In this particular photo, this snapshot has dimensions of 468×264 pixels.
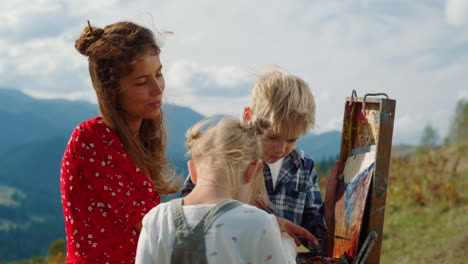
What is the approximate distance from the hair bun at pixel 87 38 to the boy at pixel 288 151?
1.00 m

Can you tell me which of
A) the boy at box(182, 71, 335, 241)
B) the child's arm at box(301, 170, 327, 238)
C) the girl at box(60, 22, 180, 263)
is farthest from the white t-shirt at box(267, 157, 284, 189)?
the girl at box(60, 22, 180, 263)

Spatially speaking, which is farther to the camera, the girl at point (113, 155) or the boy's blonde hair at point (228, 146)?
the girl at point (113, 155)

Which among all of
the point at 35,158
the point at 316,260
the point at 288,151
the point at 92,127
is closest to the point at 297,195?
the point at 288,151

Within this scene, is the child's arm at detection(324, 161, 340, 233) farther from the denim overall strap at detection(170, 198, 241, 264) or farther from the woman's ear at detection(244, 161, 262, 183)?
the denim overall strap at detection(170, 198, 241, 264)

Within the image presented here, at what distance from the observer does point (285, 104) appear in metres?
2.85

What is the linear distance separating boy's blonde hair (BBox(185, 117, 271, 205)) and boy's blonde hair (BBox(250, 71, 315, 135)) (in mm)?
541

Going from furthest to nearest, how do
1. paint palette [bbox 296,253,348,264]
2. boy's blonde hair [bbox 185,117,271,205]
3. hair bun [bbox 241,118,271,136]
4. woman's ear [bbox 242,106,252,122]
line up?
woman's ear [bbox 242,106,252,122], paint palette [bbox 296,253,348,264], hair bun [bbox 241,118,271,136], boy's blonde hair [bbox 185,117,271,205]

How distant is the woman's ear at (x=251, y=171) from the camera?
2189 mm

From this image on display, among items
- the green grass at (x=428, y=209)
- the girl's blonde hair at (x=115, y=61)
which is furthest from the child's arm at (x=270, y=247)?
the green grass at (x=428, y=209)

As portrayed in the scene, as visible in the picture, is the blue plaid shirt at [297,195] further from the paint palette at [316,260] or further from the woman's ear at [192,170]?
the woman's ear at [192,170]

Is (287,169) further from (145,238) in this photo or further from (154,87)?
(145,238)

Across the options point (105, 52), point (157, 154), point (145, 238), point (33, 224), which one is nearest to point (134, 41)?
point (105, 52)

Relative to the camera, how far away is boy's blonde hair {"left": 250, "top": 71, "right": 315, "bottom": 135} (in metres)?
2.83

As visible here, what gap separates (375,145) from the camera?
2.58m
